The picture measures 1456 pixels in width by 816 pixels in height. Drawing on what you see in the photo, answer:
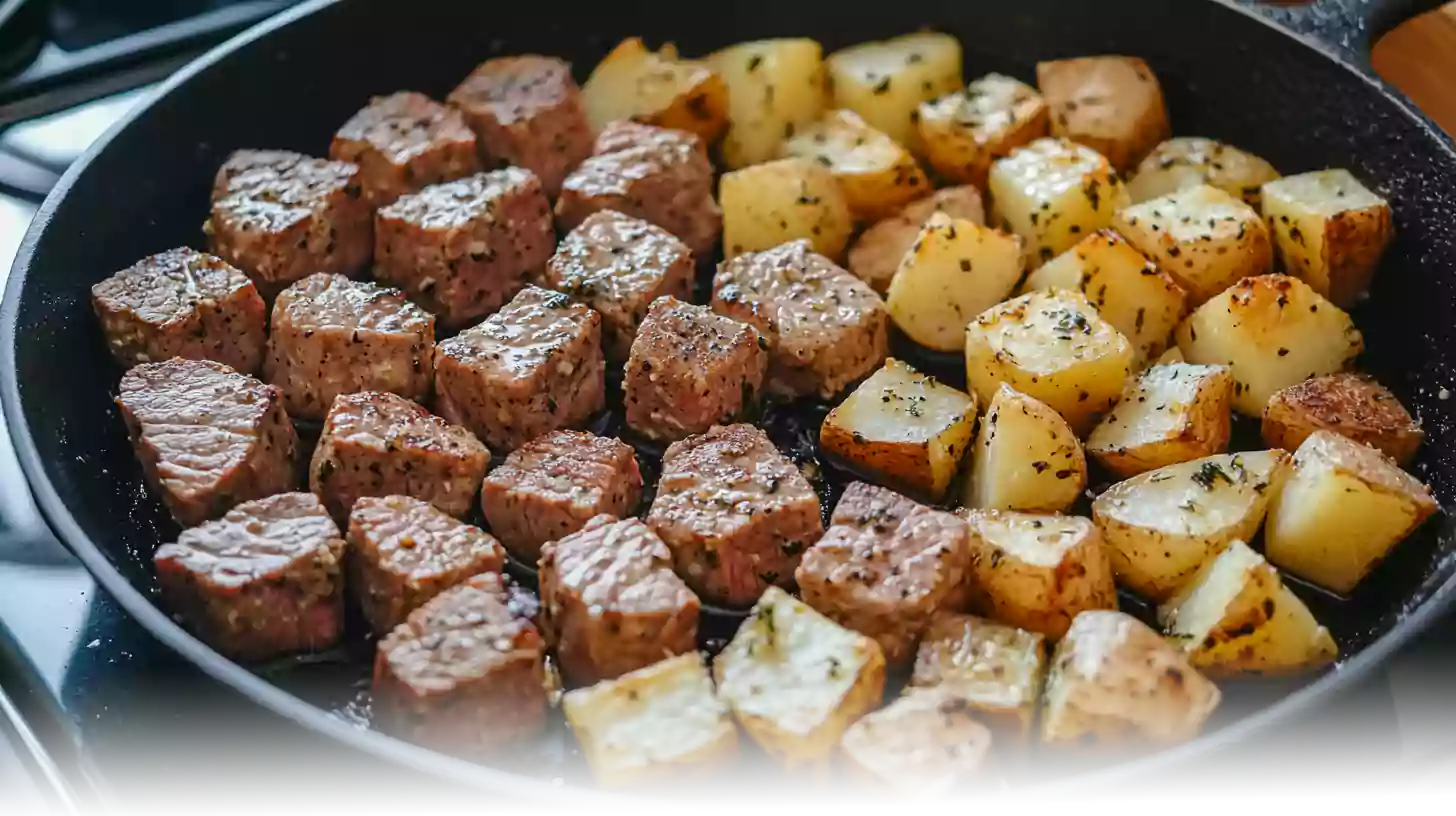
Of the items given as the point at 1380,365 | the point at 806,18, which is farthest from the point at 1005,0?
the point at 1380,365

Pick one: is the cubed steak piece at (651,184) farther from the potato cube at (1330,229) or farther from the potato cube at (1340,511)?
the potato cube at (1340,511)

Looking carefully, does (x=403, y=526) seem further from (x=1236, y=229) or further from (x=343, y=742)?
(x=1236, y=229)

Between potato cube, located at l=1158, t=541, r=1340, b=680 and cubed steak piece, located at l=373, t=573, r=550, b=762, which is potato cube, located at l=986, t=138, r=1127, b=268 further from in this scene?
cubed steak piece, located at l=373, t=573, r=550, b=762

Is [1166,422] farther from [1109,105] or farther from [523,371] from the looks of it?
[523,371]

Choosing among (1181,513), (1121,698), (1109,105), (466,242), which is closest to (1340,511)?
(1181,513)

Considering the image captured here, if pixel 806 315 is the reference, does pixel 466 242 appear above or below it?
above

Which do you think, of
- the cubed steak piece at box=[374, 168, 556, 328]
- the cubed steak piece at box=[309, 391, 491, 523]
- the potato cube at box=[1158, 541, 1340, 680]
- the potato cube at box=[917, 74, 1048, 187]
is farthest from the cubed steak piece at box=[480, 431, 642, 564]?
the potato cube at box=[917, 74, 1048, 187]
